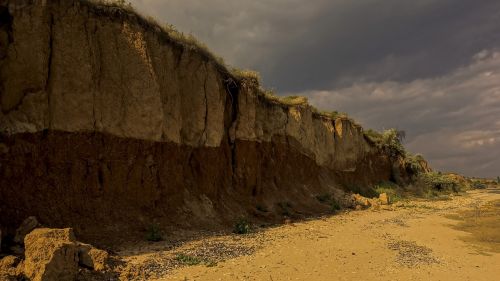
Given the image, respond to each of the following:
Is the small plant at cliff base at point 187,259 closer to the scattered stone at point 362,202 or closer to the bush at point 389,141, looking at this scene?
the scattered stone at point 362,202

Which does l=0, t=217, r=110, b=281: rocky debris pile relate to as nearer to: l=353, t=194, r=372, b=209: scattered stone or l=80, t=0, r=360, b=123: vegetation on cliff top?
l=80, t=0, r=360, b=123: vegetation on cliff top

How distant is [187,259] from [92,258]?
209 cm

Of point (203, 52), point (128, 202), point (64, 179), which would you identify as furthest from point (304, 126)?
point (64, 179)

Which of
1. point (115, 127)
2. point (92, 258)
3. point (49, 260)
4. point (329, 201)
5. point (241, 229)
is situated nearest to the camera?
point (49, 260)

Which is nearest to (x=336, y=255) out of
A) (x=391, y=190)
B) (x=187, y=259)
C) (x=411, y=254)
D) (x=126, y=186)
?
(x=411, y=254)

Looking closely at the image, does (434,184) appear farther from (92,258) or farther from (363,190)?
(92,258)

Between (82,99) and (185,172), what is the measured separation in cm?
478

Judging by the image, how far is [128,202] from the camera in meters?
11.3

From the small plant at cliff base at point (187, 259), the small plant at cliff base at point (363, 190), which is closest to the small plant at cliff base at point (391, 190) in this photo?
the small plant at cliff base at point (363, 190)

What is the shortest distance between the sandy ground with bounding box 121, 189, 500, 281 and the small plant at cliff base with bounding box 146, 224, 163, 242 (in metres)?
0.71

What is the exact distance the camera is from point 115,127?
444 inches

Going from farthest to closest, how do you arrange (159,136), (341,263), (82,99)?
(159,136)
(82,99)
(341,263)

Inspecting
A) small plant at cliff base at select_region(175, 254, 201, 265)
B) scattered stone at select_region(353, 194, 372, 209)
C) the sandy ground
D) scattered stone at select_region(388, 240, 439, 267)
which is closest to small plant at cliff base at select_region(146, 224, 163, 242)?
the sandy ground

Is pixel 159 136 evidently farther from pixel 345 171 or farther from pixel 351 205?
pixel 345 171
